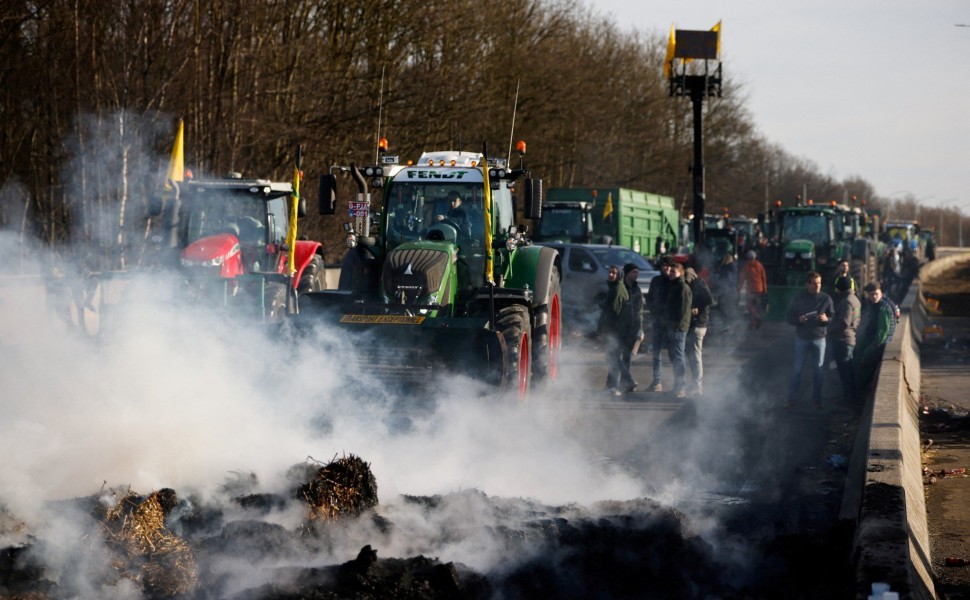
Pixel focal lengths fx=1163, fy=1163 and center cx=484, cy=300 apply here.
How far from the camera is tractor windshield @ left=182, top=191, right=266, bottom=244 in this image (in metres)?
17.4

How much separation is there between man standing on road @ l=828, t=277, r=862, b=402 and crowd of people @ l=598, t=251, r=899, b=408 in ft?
0.04

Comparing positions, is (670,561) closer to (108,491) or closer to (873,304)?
(108,491)

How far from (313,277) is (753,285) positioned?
914 cm

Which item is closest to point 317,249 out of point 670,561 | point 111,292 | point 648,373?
point 648,373

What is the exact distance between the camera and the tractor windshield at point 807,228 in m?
31.5

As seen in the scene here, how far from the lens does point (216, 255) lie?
642 inches

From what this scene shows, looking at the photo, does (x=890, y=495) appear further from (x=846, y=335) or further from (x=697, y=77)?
(x=697, y=77)

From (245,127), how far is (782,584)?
76.0 ft

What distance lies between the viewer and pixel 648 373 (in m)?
17.1

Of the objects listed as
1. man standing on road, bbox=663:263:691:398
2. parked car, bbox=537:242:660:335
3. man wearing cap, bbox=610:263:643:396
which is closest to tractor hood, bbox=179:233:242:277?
man wearing cap, bbox=610:263:643:396

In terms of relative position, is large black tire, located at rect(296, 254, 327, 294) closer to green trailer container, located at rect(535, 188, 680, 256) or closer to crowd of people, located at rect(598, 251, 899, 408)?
crowd of people, located at rect(598, 251, 899, 408)

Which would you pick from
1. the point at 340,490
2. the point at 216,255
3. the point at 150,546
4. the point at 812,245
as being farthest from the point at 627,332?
the point at 812,245

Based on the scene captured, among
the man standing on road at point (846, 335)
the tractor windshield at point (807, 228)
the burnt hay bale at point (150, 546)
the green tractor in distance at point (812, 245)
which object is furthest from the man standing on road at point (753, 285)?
the burnt hay bale at point (150, 546)

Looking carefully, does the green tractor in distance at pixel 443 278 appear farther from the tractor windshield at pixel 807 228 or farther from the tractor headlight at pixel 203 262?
the tractor windshield at pixel 807 228
